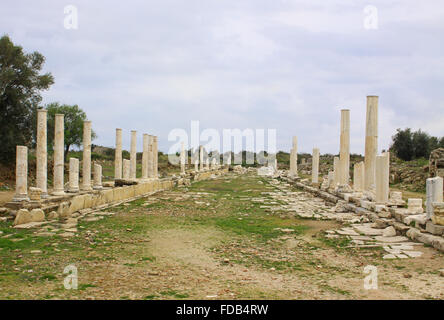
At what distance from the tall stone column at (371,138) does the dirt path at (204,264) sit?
5.24 metres

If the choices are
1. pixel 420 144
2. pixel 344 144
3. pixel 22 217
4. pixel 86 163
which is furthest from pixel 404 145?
pixel 22 217

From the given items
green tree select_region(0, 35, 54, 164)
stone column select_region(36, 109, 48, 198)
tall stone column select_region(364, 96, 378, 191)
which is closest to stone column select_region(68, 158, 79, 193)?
stone column select_region(36, 109, 48, 198)

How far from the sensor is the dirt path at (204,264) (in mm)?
5656

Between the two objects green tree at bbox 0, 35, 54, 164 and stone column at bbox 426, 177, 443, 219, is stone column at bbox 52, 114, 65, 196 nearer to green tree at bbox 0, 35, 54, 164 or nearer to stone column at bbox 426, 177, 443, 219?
green tree at bbox 0, 35, 54, 164

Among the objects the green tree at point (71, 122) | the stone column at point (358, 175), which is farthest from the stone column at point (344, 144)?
the green tree at point (71, 122)

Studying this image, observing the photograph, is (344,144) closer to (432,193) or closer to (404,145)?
(432,193)

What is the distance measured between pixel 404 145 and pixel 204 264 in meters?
42.1

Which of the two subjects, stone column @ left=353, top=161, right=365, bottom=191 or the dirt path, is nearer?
the dirt path

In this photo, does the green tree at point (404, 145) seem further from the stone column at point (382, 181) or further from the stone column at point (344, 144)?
the stone column at point (382, 181)

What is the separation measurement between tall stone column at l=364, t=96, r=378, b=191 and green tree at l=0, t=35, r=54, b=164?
21.4m

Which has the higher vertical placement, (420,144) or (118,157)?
(420,144)

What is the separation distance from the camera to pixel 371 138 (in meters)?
15.7

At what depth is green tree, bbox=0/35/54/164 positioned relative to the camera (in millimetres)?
25234
